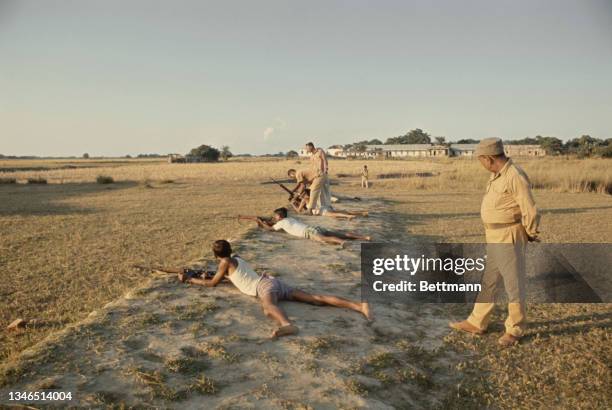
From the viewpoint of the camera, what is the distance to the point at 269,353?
429 centimetres

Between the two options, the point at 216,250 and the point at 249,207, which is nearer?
the point at 216,250

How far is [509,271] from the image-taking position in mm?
4496

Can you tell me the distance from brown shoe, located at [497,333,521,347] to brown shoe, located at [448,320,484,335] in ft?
0.93

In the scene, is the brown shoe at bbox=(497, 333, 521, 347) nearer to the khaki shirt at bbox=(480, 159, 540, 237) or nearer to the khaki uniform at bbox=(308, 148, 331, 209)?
the khaki shirt at bbox=(480, 159, 540, 237)

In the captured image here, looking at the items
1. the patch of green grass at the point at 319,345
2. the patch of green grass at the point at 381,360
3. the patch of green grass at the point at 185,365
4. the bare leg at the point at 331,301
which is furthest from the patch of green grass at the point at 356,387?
the bare leg at the point at 331,301

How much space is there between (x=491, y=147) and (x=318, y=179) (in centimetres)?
825

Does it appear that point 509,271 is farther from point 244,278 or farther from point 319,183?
point 319,183

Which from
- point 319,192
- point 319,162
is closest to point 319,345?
point 319,162

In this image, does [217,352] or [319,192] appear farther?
[319,192]

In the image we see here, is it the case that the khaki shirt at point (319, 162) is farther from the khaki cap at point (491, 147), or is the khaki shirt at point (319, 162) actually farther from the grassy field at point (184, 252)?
the khaki cap at point (491, 147)

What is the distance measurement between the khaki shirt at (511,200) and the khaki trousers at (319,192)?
805cm

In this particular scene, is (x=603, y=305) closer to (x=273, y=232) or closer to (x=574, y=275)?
(x=574, y=275)

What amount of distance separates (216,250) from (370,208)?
1164cm

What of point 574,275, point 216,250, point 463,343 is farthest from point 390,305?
point 574,275
